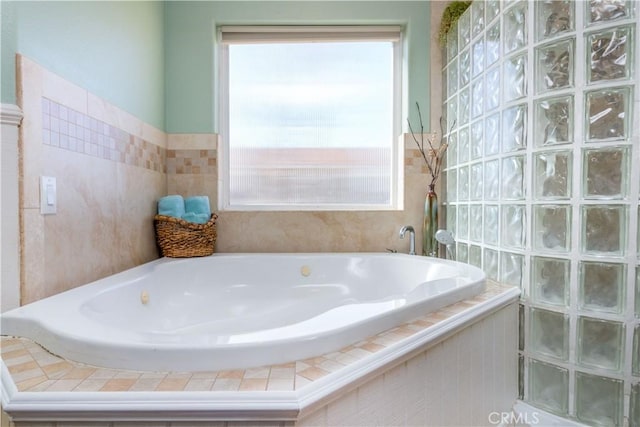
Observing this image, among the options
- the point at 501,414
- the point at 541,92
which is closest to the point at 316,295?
the point at 501,414

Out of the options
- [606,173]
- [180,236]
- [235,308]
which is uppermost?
[606,173]

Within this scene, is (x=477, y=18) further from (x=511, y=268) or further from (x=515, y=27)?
(x=511, y=268)

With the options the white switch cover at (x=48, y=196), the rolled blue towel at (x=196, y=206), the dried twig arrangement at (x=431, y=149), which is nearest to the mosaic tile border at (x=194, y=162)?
the rolled blue towel at (x=196, y=206)

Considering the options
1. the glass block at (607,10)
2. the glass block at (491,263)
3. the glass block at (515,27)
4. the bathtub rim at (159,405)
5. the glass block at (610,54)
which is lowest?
the bathtub rim at (159,405)

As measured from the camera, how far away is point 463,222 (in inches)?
66.6

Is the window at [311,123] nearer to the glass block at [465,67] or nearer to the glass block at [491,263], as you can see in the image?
the glass block at [465,67]

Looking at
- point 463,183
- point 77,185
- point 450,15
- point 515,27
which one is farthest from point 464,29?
point 77,185

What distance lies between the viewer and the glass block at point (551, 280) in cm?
111

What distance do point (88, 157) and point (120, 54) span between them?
551 millimetres

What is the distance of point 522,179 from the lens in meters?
1.24

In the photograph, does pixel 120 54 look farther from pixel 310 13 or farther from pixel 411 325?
pixel 411 325

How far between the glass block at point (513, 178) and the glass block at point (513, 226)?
0.05 meters

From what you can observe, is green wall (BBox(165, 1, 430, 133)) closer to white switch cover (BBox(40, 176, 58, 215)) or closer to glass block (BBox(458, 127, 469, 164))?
glass block (BBox(458, 127, 469, 164))

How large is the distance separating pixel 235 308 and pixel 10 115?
1.16 metres
